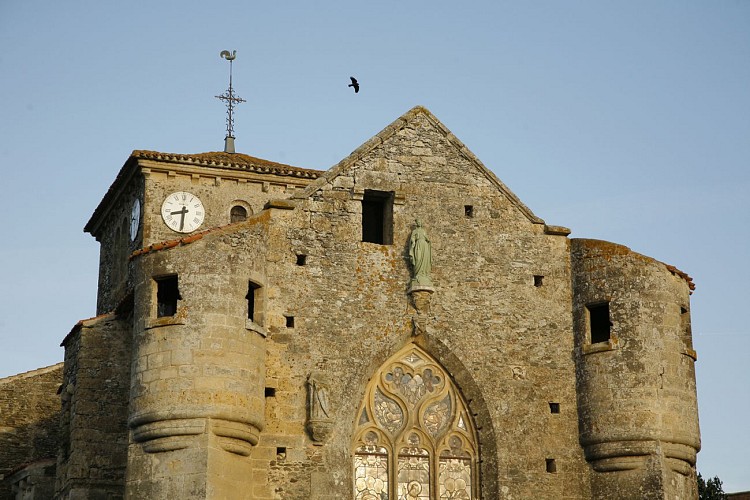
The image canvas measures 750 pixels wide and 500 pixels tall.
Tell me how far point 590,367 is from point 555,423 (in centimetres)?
117

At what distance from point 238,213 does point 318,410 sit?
328 inches

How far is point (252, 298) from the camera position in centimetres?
2377

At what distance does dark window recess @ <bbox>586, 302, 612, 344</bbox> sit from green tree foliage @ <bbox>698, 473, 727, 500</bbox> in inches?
424

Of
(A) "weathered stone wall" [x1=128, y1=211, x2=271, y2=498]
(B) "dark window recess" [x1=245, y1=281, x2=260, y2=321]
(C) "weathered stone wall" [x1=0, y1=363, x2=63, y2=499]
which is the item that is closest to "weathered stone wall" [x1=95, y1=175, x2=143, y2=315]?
(C) "weathered stone wall" [x1=0, y1=363, x2=63, y2=499]

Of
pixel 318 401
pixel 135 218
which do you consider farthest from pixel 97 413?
pixel 135 218

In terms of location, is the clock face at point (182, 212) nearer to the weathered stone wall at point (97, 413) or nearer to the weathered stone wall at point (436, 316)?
the weathered stone wall at point (97, 413)

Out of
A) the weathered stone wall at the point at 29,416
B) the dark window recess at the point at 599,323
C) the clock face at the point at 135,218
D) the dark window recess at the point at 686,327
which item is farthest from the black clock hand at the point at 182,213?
the dark window recess at the point at 686,327

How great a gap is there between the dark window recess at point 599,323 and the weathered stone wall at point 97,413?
27.3 feet

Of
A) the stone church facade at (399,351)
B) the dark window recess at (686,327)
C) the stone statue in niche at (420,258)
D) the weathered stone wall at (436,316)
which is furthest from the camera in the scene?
the dark window recess at (686,327)

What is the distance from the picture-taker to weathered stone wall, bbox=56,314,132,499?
24.5m

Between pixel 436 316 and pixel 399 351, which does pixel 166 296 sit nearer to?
pixel 399 351

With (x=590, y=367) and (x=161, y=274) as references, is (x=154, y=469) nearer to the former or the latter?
(x=161, y=274)

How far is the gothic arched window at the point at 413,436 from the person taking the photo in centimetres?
2400

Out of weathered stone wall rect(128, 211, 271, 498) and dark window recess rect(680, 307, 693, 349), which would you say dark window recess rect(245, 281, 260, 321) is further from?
dark window recess rect(680, 307, 693, 349)
